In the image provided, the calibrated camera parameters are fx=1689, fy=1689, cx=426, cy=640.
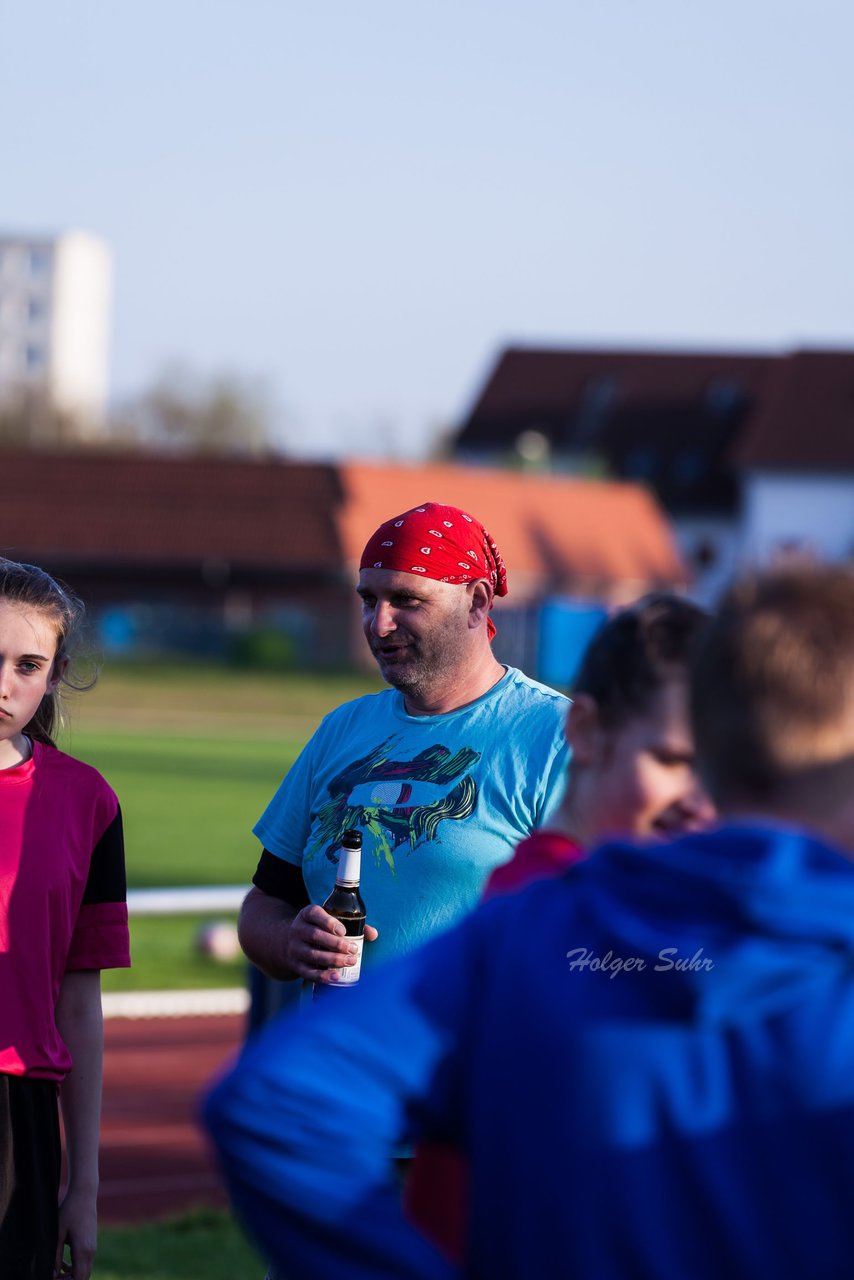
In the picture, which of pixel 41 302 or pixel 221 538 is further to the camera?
pixel 41 302

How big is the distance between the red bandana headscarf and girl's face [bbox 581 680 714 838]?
186 cm

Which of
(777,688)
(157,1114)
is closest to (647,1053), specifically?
(777,688)

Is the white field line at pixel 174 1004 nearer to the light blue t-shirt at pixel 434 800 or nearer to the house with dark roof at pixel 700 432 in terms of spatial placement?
the light blue t-shirt at pixel 434 800

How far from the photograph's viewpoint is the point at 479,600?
13.0ft

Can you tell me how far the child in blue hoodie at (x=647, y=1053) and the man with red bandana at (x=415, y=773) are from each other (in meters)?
1.70

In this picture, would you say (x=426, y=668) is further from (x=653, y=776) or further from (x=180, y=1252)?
(x=180, y=1252)

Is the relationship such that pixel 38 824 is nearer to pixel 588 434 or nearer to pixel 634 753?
pixel 634 753

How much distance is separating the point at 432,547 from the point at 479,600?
20 cm

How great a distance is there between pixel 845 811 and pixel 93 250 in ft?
504

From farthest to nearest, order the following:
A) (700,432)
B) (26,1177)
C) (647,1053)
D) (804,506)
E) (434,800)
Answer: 1. (700,432)
2. (804,506)
3. (434,800)
4. (26,1177)
5. (647,1053)

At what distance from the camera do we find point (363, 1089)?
1.61 metres

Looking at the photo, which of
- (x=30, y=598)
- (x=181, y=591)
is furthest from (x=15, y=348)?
(x=30, y=598)

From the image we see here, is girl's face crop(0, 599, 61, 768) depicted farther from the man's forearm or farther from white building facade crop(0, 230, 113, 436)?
white building facade crop(0, 230, 113, 436)

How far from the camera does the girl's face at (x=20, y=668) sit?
3.30 metres
